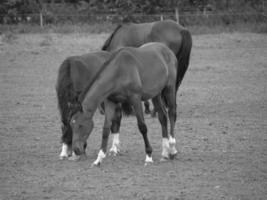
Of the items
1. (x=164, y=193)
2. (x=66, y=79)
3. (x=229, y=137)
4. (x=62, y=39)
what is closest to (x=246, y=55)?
(x=62, y=39)

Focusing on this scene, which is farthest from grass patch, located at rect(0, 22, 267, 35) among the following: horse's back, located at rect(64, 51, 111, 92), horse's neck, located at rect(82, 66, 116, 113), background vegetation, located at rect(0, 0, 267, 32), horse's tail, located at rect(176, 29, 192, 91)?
horse's neck, located at rect(82, 66, 116, 113)

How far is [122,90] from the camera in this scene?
799 cm

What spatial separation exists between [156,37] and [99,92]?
4815 mm

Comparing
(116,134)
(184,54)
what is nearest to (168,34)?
(184,54)

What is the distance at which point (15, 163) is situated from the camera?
834cm

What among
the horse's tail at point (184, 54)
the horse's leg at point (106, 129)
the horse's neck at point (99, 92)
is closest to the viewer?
the horse's neck at point (99, 92)

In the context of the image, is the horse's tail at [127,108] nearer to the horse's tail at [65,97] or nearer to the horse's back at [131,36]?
the horse's tail at [65,97]

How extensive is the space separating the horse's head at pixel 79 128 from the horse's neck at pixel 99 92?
5.3 inches

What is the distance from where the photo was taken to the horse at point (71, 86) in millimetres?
8500

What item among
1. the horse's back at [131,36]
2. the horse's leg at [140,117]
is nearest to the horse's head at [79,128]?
the horse's leg at [140,117]

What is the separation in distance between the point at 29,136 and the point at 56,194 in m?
3.67

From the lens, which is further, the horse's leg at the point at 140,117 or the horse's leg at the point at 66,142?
the horse's leg at the point at 66,142

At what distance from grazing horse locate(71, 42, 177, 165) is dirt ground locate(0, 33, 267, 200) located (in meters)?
0.34

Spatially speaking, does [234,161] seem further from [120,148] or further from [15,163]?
[15,163]
